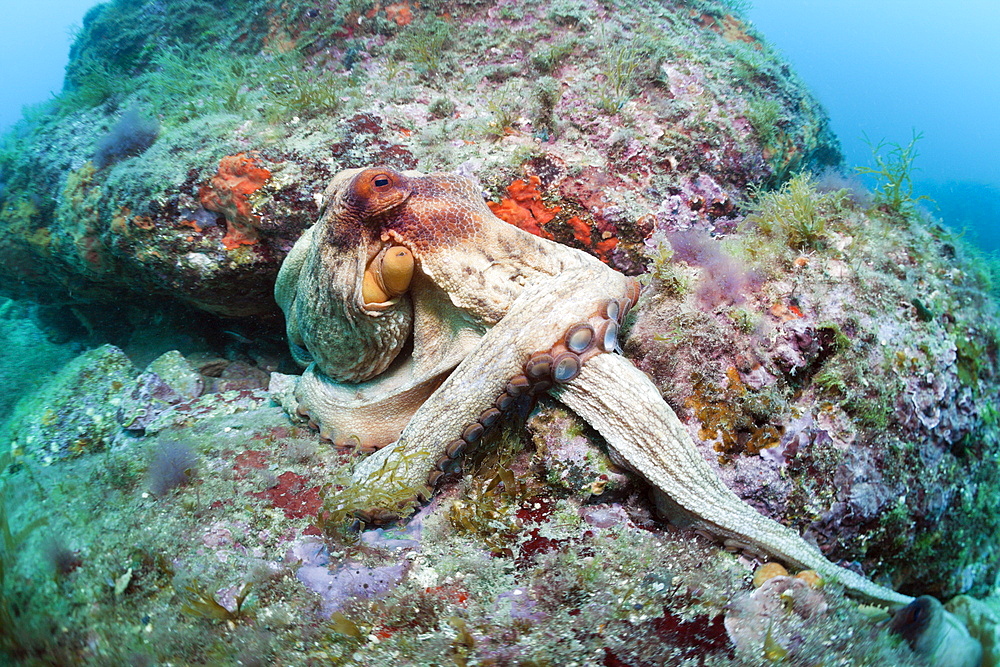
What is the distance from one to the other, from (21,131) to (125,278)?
3.77m

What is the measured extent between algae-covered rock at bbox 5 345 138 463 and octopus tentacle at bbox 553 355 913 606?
488 cm

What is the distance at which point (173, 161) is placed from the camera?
471cm

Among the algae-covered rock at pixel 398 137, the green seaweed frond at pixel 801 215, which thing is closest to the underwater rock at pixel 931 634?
the green seaweed frond at pixel 801 215

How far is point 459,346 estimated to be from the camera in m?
2.90

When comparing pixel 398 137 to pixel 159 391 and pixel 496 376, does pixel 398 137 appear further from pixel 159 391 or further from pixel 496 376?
pixel 159 391

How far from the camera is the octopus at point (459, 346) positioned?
230cm

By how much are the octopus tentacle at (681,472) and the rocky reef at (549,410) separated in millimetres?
111

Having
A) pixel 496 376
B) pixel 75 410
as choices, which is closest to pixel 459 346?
pixel 496 376

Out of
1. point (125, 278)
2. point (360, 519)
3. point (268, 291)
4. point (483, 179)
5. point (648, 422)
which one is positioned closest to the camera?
point (648, 422)

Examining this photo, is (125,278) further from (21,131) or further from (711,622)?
(711,622)

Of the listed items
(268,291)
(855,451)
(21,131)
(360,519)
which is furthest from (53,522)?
(21,131)

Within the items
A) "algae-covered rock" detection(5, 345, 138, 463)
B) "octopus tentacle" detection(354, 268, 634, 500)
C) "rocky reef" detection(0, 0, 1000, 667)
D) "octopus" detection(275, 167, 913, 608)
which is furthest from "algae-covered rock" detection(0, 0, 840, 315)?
"octopus tentacle" detection(354, 268, 634, 500)

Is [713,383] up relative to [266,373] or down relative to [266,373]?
up

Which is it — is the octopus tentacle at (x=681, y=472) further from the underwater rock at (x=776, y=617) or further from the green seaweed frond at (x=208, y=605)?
the green seaweed frond at (x=208, y=605)
